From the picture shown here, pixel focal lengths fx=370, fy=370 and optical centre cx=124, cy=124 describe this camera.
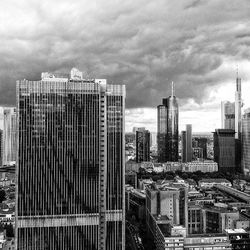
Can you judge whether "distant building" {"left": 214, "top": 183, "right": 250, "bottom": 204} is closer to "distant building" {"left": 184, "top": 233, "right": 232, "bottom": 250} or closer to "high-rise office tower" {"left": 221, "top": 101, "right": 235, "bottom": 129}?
"distant building" {"left": 184, "top": 233, "right": 232, "bottom": 250}

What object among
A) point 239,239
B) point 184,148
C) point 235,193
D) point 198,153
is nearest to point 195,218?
point 239,239

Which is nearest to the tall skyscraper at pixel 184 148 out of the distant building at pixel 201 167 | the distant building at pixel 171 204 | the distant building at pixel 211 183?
the distant building at pixel 201 167

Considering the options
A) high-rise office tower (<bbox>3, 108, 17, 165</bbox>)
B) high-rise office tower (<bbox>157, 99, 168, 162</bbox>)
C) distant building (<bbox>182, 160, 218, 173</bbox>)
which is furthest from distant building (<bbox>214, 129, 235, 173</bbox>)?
high-rise office tower (<bbox>3, 108, 17, 165</bbox>)

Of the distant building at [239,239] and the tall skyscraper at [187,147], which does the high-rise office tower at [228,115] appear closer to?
the tall skyscraper at [187,147]

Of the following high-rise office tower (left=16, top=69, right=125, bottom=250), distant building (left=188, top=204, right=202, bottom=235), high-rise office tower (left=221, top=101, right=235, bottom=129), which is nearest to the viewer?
high-rise office tower (left=16, top=69, right=125, bottom=250)

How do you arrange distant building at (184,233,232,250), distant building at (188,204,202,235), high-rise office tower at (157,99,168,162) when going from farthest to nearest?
high-rise office tower at (157,99,168,162)
distant building at (188,204,202,235)
distant building at (184,233,232,250)

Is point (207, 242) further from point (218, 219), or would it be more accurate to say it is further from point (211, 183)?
point (211, 183)
